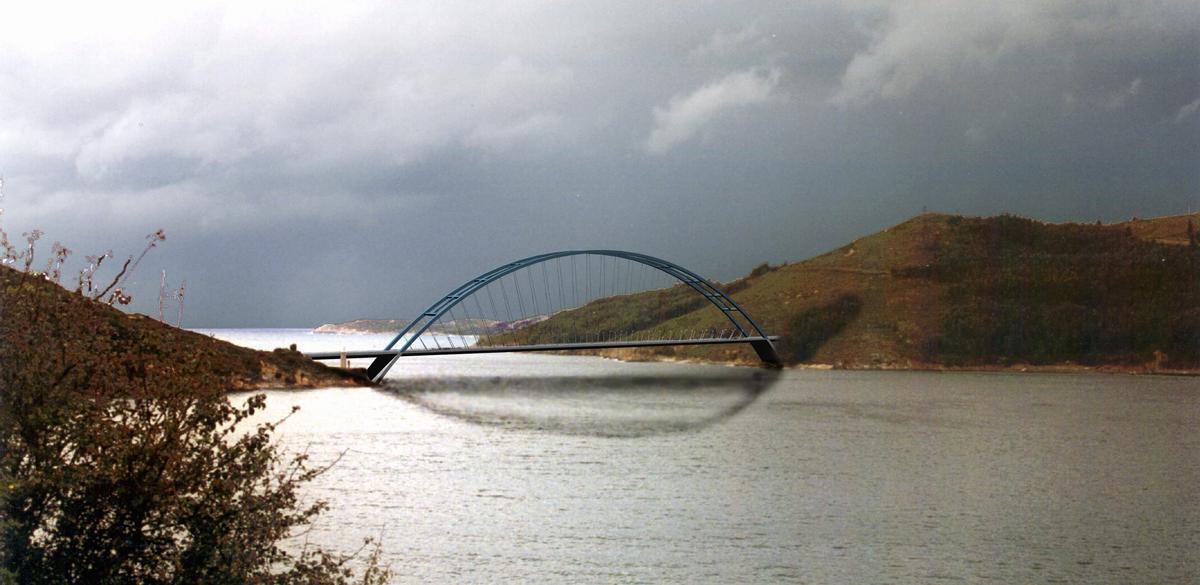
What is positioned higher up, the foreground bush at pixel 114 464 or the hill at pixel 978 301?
the hill at pixel 978 301

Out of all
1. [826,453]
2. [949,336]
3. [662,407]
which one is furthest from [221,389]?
[949,336]

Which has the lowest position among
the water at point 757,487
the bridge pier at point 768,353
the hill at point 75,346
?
the water at point 757,487

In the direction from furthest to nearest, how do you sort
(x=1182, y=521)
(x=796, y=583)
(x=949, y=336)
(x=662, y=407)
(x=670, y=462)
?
(x=949, y=336) < (x=662, y=407) < (x=670, y=462) < (x=1182, y=521) < (x=796, y=583)

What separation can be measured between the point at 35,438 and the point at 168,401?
1.55 meters

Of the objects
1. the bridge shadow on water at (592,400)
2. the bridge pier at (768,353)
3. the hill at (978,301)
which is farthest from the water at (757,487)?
the hill at (978,301)

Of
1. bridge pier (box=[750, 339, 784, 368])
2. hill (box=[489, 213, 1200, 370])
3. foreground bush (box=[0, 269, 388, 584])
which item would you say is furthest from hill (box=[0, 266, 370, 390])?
hill (box=[489, 213, 1200, 370])

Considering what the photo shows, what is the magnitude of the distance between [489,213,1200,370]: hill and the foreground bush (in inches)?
4097

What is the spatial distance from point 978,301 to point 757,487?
99187 millimetres

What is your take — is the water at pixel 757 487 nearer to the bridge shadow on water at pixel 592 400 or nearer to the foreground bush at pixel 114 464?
the bridge shadow on water at pixel 592 400

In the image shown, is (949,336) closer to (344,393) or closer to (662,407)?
(662,407)

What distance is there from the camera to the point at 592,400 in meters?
63.8

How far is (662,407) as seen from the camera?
198 feet

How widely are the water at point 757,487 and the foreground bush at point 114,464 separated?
7863 mm

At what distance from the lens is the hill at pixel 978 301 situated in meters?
110
